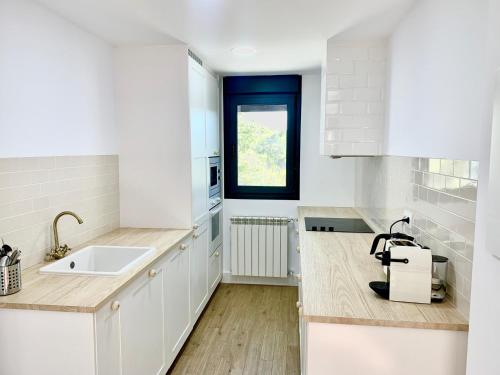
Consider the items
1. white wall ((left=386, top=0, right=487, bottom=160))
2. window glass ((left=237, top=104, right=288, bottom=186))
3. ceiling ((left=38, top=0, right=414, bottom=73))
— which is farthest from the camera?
window glass ((left=237, top=104, right=288, bottom=186))

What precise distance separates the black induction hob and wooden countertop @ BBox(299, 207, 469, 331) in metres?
0.43

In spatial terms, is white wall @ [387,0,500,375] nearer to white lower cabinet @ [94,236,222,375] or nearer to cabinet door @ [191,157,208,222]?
white lower cabinet @ [94,236,222,375]

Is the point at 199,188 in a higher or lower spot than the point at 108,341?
higher

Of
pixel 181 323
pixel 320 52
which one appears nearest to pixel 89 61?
pixel 320 52

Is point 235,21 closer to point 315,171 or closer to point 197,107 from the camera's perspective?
point 197,107

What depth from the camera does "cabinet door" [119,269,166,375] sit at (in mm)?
1879

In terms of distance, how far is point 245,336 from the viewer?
10.3ft

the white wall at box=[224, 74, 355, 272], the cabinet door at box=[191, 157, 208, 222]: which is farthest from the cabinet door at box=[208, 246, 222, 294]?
the white wall at box=[224, 74, 355, 272]

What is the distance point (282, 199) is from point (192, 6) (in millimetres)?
2584

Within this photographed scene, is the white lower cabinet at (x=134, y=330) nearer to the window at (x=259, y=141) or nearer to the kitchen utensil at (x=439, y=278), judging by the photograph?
the kitchen utensil at (x=439, y=278)

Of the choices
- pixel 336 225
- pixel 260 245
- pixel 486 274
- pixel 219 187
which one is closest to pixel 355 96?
pixel 336 225

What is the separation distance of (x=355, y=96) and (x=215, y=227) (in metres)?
2.02

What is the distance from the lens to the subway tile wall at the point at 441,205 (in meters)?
1.43

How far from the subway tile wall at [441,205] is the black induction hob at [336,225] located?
0.95ft
